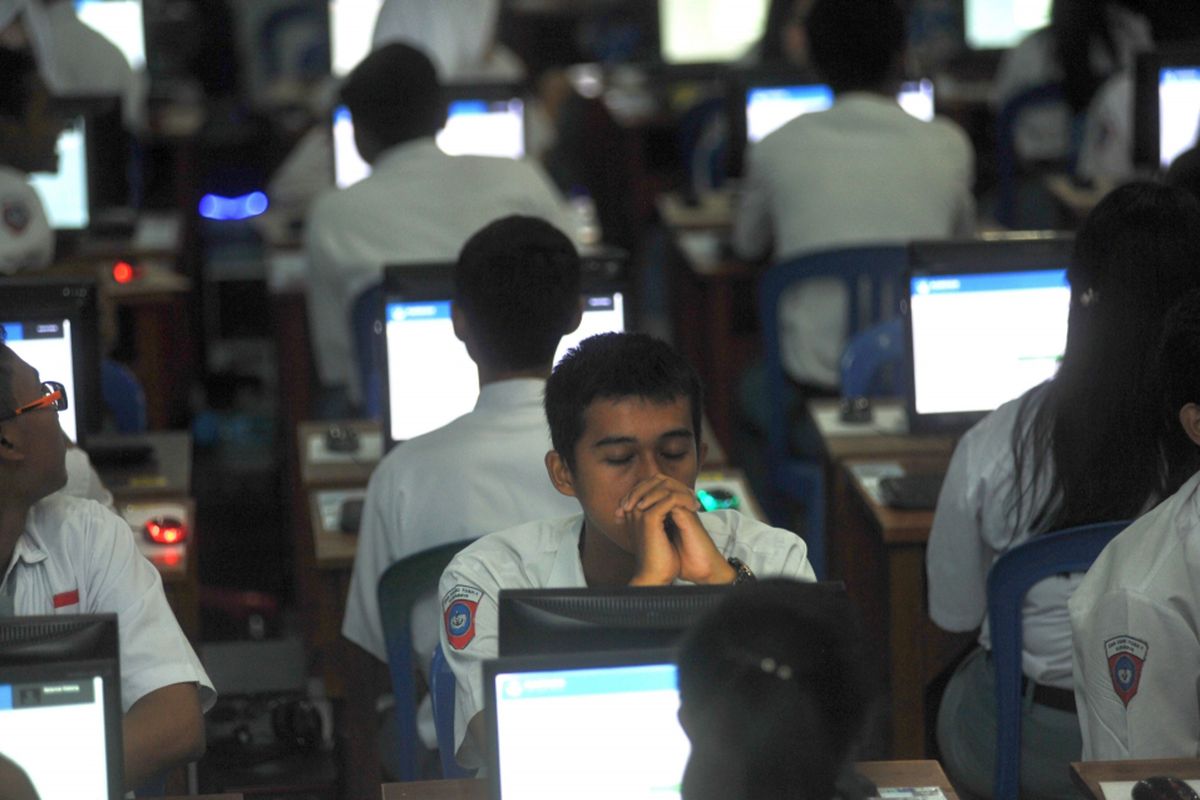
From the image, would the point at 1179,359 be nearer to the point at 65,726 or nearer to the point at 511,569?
the point at 511,569

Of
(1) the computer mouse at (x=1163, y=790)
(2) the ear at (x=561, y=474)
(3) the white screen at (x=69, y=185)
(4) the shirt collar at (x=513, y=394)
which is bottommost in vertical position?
(1) the computer mouse at (x=1163, y=790)

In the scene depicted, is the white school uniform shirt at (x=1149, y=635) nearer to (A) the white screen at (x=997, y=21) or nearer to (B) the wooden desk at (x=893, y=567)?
(B) the wooden desk at (x=893, y=567)

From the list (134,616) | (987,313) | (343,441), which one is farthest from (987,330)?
(134,616)

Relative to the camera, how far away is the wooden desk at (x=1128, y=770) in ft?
7.10

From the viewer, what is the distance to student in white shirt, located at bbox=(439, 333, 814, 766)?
222cm

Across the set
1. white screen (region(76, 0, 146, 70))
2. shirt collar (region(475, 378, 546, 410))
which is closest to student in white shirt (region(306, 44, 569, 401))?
shirt collar (region(475, 378, 546, 410))

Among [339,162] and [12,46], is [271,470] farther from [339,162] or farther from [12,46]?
[12,46]

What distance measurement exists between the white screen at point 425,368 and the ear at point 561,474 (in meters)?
1.21

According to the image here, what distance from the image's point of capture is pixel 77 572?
2289 mm

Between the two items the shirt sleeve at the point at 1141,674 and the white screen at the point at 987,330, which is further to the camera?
the white screen at the point at 987,330

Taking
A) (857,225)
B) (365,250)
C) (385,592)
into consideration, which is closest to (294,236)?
(365,250)

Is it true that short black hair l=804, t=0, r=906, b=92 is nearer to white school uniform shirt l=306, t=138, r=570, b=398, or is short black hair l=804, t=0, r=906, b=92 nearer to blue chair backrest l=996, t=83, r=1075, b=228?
white school uniform shirt l=306, t=138, r=570, b=398

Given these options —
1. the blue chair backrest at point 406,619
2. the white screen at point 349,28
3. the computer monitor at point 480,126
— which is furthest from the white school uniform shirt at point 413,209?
the white screen at point 349,28

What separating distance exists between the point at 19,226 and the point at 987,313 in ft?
7.69
